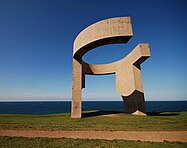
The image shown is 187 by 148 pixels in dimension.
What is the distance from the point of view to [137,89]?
2056 cm

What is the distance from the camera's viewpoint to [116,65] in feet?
85.7

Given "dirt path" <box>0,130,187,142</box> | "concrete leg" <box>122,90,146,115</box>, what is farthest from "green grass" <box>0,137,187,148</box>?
"concrete leg" <box>122,90,146,115</box>

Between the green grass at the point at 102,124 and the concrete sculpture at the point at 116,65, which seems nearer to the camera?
the green grass at the point at 102,124

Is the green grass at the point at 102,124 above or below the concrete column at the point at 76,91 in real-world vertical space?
below

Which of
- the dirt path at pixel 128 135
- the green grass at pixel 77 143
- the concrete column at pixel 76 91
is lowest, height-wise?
the dirt path at pixel 128 135

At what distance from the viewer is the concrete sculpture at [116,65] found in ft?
47.1

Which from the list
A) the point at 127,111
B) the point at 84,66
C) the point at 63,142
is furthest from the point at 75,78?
the point at 63,142

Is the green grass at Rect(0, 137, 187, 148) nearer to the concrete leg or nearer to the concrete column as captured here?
the concrete column

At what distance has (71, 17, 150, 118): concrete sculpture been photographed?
566 inches

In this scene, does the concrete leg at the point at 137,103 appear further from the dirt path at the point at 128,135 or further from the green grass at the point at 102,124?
the dirt path at the point at 128,135

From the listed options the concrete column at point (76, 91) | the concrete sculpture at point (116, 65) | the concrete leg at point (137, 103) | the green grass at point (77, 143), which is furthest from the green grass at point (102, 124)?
the concrete leg at point (137, 103)

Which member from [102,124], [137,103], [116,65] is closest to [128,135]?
[102,124]

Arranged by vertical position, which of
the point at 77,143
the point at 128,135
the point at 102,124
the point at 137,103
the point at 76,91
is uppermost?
the point at 76,91

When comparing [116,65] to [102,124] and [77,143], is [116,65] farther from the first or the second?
[77,143]
